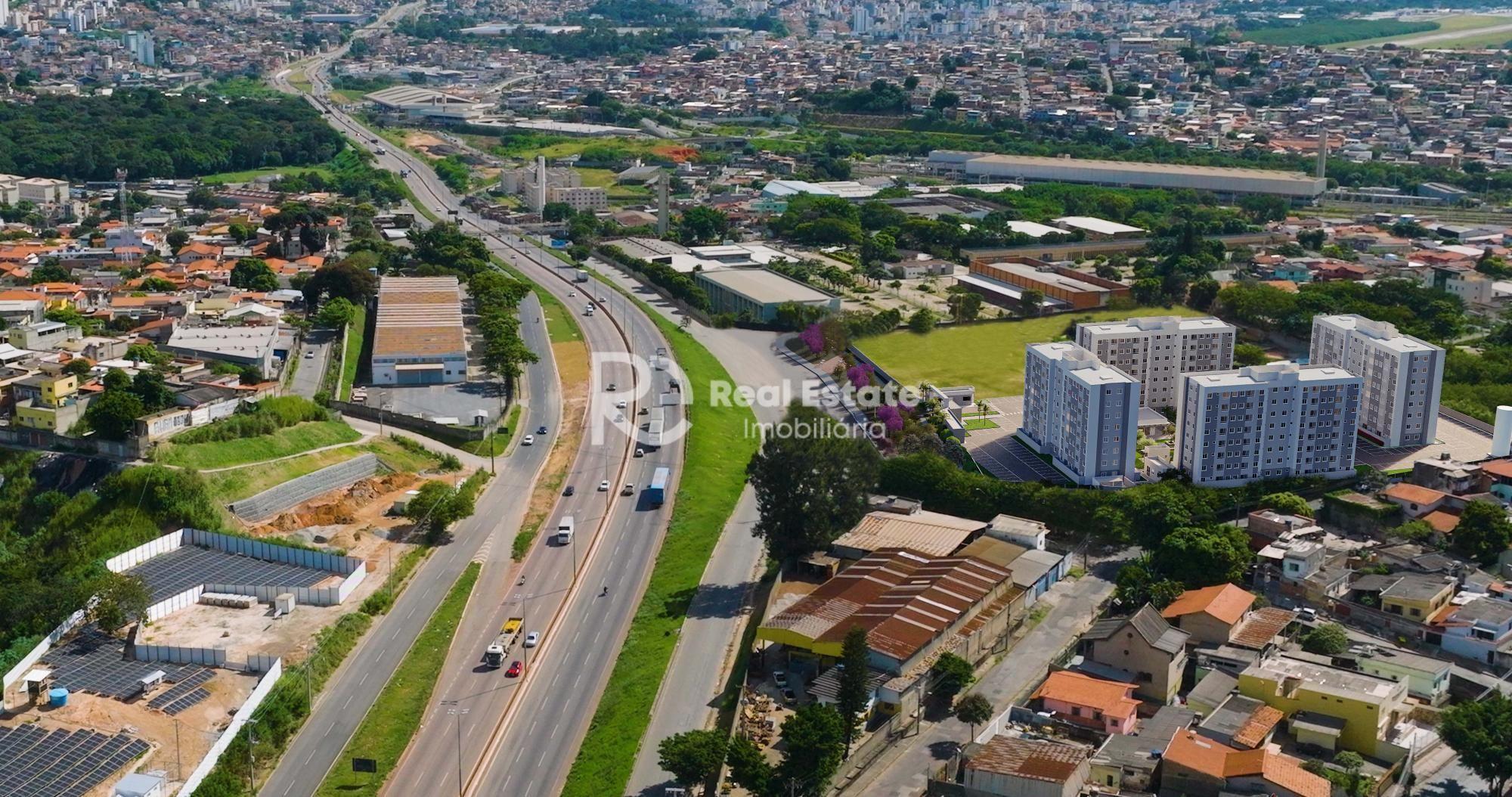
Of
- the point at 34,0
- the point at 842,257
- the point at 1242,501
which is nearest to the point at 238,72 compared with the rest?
the point at 34,0

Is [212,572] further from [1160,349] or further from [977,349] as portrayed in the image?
[977,349]

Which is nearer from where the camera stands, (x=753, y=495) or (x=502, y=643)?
(x=502, y=643)

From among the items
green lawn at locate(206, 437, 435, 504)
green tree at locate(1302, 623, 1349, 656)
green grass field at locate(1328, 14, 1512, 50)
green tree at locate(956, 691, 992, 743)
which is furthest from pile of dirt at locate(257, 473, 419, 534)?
green grass field at locate(1328, 14, 1512, 50)

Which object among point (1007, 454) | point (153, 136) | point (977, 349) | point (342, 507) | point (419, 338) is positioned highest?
point (153, 136)

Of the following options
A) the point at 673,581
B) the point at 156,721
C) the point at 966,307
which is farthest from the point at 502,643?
the point at 966,307

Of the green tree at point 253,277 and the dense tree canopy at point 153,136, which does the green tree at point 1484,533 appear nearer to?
the green tree at point 253,277

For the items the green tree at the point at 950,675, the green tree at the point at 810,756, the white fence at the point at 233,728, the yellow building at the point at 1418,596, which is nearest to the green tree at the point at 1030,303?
the yellow building at the point at 1418,596
